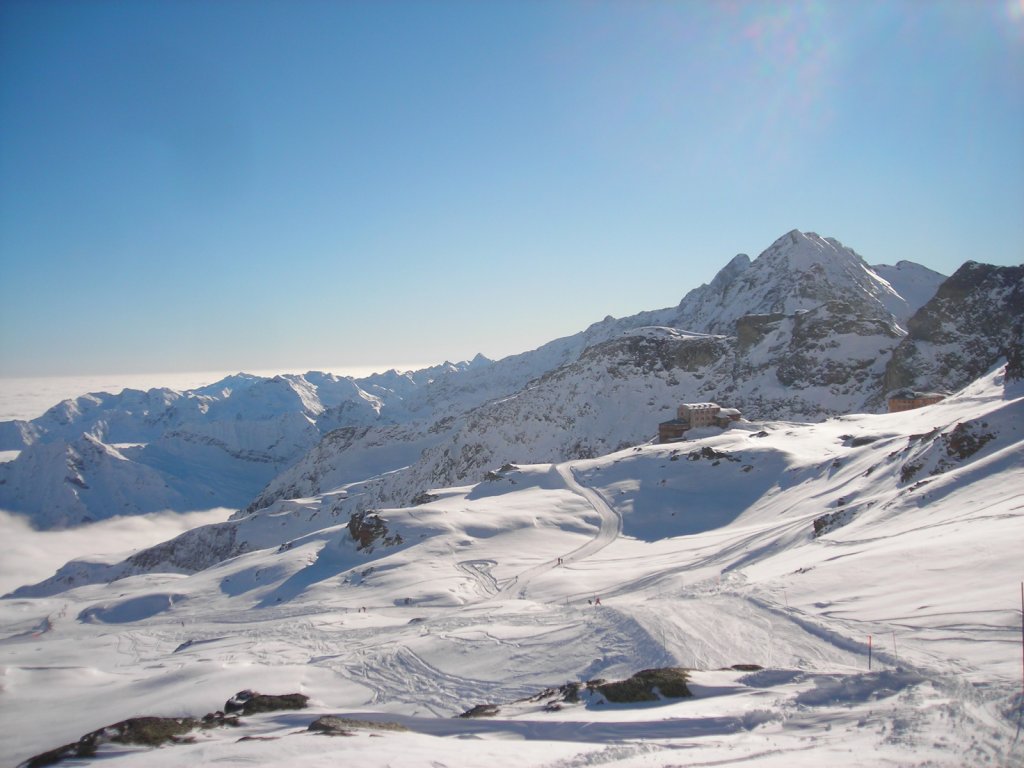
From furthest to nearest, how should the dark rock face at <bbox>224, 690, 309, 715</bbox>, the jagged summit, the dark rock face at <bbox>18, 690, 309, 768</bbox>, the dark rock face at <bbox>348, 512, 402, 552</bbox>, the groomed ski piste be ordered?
the jagged summit, the dark rock face at <bbox>348, 512, 402, 552</bbox>, the dark rock face at <bbox>224, 690, 309, 715</bbox>, the dark rock face at <bbox>18, 690, 309, 768</bbox>, the groomed ski piste

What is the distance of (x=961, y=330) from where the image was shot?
10350 centimetres

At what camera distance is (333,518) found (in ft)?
362

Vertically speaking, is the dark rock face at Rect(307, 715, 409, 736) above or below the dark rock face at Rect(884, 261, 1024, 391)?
below

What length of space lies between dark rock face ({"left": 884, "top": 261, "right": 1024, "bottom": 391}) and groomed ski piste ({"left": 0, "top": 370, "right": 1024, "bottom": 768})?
4966 cm

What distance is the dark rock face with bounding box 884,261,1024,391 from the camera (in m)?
97.5

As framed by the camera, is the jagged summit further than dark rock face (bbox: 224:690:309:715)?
Yes

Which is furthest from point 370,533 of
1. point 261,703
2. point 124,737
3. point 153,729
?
point 124,737

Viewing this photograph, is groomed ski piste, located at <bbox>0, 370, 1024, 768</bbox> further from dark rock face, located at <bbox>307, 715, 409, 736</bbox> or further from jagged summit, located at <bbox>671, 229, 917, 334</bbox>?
jagged summit, located at <bbox>671, 229, 917, 334</bbox>

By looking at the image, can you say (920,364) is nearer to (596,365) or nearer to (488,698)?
(596,365)

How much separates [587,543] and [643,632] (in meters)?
28.0

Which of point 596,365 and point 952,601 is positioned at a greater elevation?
point 596,365

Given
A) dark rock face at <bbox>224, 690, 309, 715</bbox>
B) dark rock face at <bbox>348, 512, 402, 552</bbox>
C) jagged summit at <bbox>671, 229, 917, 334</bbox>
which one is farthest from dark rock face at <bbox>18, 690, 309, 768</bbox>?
jagged summit at <bbox>671, 229, 917, 334</bbox>

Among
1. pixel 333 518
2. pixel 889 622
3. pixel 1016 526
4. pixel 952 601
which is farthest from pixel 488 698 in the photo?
pixel 333 518

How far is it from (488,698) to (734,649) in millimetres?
7541
